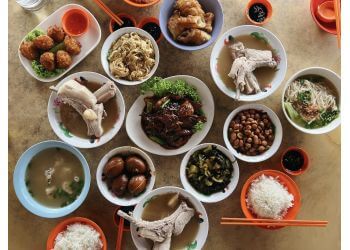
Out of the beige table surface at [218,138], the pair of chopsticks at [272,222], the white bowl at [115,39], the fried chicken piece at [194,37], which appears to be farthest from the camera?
the beige table surface at [218,138]

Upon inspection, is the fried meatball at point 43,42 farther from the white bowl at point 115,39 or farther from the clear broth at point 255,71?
the clear broth at point 255,71

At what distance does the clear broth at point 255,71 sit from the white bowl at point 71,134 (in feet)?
3.12

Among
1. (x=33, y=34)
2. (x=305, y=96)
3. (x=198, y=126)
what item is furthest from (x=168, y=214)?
(x=33, y=34)

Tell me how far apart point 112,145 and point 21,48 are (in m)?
1.19

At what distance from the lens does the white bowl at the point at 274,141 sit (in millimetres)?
3621

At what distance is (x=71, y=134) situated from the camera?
12.1ft

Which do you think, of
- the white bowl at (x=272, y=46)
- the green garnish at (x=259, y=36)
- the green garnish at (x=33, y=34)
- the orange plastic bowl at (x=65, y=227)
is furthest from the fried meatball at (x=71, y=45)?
the green garnish at (x=259, y=36)

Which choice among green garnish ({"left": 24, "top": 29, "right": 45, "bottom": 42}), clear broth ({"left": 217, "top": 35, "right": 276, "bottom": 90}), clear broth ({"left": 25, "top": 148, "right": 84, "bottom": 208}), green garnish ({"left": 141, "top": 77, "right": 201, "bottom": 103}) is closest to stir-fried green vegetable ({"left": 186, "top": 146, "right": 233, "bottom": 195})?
green garnish ({"left": 141, "top": 77, "right": 201, "bottom": 103})

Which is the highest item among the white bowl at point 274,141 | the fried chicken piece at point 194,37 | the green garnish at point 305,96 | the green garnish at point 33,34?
the green garnish at point 33,34

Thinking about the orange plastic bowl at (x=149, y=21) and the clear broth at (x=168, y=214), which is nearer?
the clear broth at (x=168, y=214)

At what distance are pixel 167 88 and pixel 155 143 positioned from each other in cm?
52

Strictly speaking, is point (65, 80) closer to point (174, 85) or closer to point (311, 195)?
point (174, 85)

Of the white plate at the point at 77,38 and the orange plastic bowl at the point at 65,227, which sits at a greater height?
the white plate at the point at 77,38

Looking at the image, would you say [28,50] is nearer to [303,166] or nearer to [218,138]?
[218,138]
